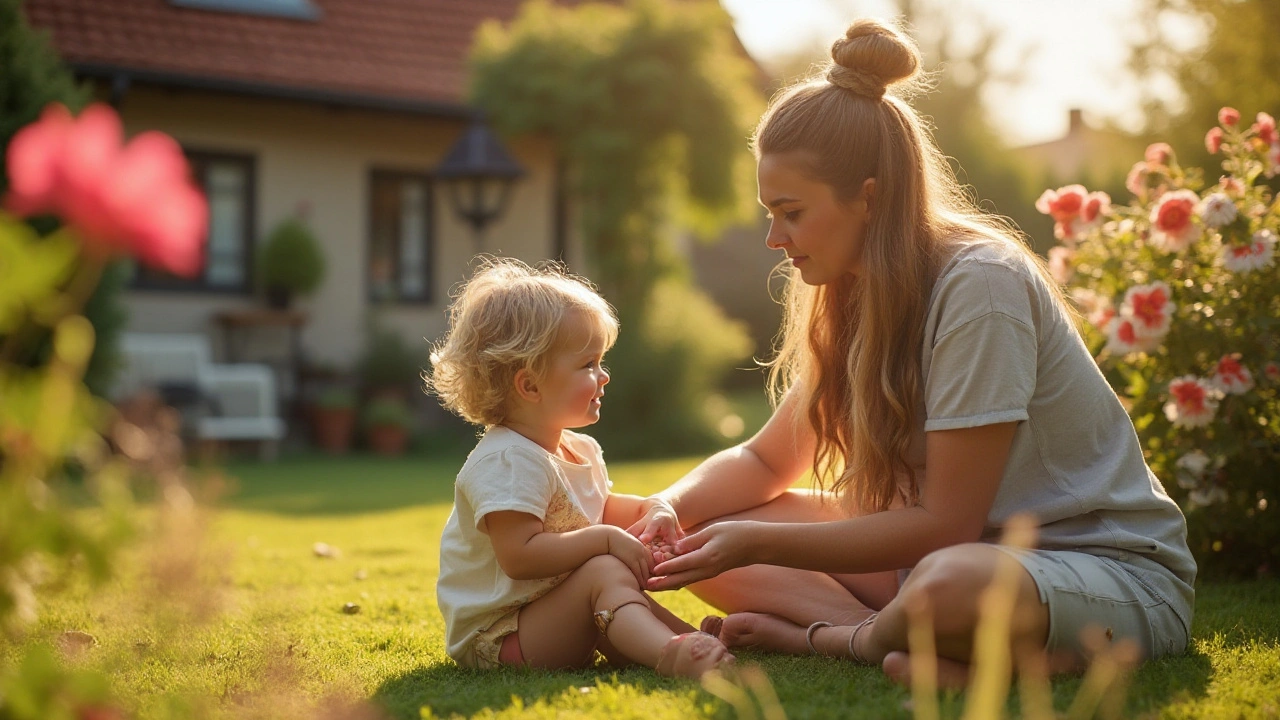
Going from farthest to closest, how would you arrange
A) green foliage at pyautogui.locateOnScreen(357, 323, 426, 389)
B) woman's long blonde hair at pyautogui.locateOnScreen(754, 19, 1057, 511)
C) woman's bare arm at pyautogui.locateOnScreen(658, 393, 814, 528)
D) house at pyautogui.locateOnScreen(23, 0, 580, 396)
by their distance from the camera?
green foliage at pyautogui.locateOnScreen(357, 323, 426, 389), house at pyautogui.locateOnScreen(23, 0, 580, 396), woman's bare arm at pyautogui.locateOnScreen(658, 393, 814, 528), woman's long blonde hair at pyautogui.locateOnScreen(754, 19, 1057, 511)

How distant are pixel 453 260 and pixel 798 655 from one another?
1115 centimetres

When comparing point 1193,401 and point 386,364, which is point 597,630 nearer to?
point 1193,401

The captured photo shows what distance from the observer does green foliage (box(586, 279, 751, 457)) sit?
11609 mm

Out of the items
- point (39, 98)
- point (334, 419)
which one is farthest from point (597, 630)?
point (334, 419)

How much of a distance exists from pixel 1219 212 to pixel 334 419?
30.9 feet

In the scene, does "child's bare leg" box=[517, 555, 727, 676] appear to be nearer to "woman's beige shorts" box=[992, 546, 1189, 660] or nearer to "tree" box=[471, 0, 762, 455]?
"woman's beige shorts" box=[992, 546, 1189, 660]

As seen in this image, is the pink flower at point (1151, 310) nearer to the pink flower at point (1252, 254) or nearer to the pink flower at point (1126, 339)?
the pink flower at point (1126, 339)

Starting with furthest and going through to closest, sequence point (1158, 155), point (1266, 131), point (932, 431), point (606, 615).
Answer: point (1158, 155)
point (1266, 131)
point (606, 615)
point (932, 431)

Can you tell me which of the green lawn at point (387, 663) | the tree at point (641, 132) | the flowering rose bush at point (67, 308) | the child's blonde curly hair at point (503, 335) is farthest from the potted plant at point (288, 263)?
the flowering rose bush at point (67, 308)

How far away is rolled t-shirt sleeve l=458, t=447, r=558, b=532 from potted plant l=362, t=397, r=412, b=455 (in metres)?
9.28

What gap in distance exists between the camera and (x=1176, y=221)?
4230mm

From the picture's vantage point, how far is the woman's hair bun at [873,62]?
2965 mm

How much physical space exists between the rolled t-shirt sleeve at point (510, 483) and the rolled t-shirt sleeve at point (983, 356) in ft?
2.87

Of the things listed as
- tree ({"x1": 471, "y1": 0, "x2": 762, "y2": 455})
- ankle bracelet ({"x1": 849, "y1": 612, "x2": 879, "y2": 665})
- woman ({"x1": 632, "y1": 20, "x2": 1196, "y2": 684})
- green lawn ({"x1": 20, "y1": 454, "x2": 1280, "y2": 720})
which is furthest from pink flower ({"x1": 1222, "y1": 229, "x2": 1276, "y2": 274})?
tree ({"x1": 471, "y1": 0, "x2": 762, "y2": 455})
